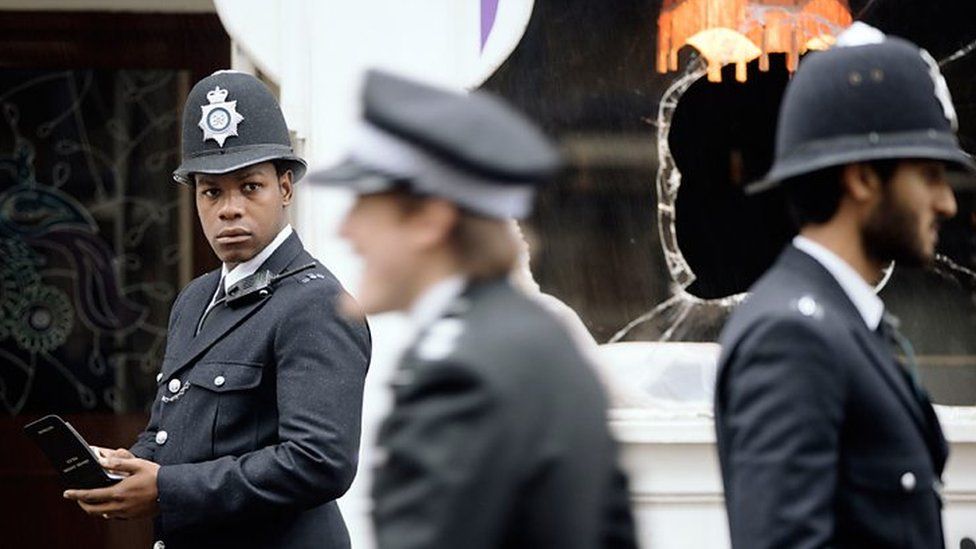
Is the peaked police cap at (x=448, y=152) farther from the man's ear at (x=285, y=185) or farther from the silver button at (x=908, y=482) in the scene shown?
the man's ear at (x=285, y=185)

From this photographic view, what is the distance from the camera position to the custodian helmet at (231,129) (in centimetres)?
374

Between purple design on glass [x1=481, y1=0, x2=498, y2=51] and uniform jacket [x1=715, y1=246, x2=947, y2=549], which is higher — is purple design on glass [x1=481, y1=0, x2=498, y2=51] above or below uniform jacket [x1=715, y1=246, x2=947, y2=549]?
above

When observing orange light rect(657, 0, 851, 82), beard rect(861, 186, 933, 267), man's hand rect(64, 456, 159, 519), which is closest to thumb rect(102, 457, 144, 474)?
man's hand rect(64, 456, 159, 519)

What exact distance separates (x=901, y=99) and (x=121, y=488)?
178 cm

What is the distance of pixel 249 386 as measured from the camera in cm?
353

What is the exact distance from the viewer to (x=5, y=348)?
20.2 ft

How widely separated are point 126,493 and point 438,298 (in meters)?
1.76

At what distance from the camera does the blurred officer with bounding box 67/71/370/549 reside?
3471 mm

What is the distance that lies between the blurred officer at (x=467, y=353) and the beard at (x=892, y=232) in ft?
2.69

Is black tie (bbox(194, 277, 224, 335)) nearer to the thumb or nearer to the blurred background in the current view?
the thumb

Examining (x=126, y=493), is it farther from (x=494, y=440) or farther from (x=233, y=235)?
(x=494, y=440)

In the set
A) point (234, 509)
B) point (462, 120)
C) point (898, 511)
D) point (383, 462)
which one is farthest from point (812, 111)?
point (234, 509)

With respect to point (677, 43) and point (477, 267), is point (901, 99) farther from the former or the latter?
point (677, 43)

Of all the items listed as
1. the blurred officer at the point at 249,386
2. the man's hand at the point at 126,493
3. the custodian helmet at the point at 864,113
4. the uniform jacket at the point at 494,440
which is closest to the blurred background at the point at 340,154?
the blurred officer at the point at 249,386
